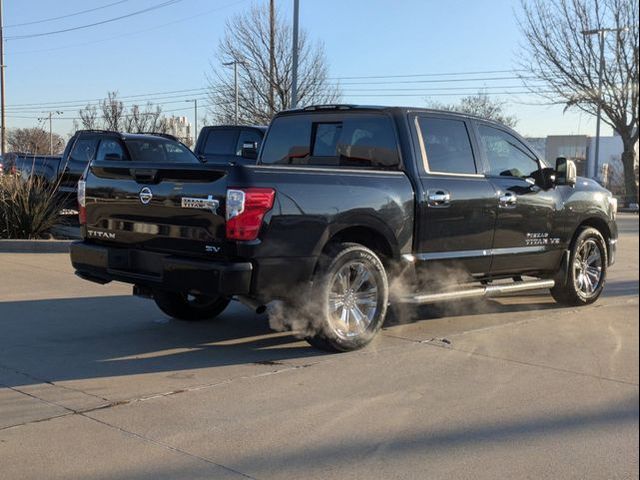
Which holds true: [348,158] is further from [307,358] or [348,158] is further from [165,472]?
[165,472]

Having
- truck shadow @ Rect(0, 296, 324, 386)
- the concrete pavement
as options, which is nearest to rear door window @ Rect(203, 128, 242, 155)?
truck shadow @ Rect(0, 296, 324, 386)

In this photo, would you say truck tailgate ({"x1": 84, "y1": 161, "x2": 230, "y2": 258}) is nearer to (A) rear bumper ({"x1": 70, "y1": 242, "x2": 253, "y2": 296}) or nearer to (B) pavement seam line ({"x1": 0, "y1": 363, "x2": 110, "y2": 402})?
(A) rear bumper ({"x1": 70, "y1": 242, "x2": 253, "y2": 296})

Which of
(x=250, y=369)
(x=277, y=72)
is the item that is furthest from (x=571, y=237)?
(x=277, y=72)

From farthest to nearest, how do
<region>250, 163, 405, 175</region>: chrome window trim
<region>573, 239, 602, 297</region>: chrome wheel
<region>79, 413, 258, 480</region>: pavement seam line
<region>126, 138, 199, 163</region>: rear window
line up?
<region>126, 138, 199, 163</region>: rear window < <region>573, 239, 602, 297</region>: chrome wheel < <region>250, 163, 405, 175</region>: chrome window trim < <region>79, 413, 258, 480</region>: pavement seam line

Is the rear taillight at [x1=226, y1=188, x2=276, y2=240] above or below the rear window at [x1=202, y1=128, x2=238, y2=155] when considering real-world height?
below

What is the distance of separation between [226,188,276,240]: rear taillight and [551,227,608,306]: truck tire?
4057 millimetres

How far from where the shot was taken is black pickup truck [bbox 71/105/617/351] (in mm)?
5102

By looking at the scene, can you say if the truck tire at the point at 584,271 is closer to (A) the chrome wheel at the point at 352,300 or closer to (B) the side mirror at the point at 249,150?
(A) the chrome wheel at the point at 352,300

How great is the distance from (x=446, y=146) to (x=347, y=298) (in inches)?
75.0

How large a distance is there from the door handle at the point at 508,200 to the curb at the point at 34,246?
793 centimetres

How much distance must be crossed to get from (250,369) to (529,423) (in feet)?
7.06

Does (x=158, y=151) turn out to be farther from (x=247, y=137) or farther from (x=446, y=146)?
(x=446, y=146)

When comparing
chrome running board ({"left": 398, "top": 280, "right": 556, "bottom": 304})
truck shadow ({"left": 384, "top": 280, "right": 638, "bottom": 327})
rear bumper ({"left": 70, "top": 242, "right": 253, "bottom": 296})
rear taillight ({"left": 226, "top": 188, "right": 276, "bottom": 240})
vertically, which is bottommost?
truck shadow ({"left": 384, "top": 280, "right": 638, "bottom": 327})

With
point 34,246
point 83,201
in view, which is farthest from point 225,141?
point 83,201
